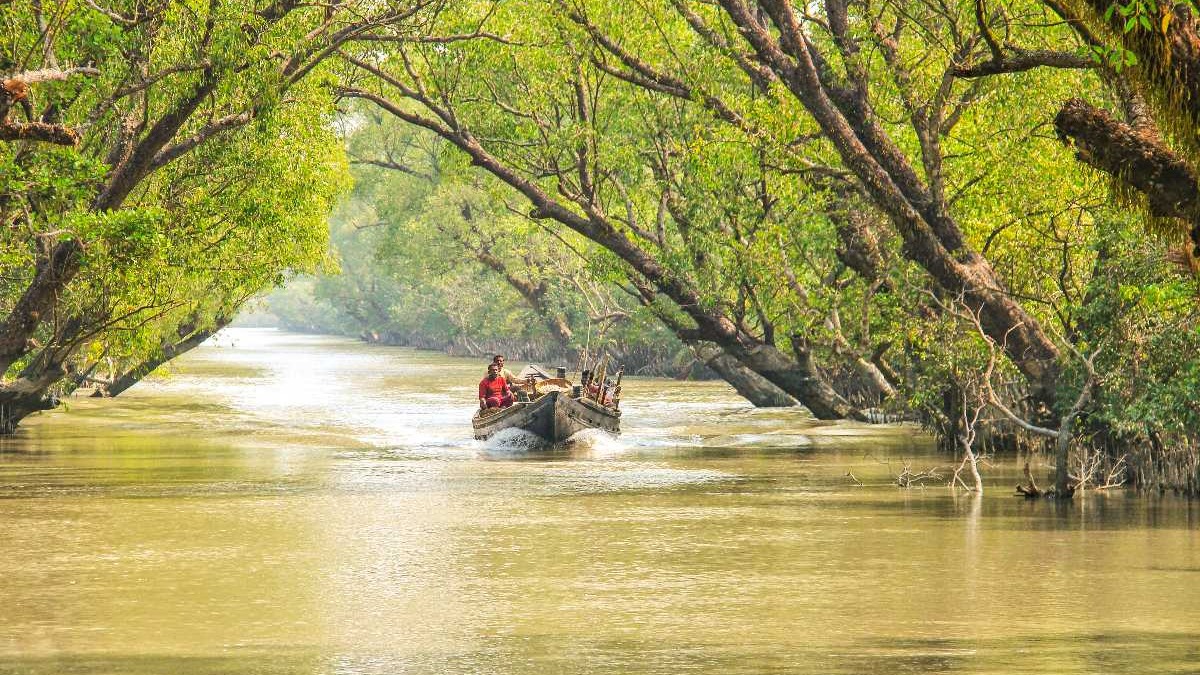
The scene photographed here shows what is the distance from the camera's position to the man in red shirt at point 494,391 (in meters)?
29.3

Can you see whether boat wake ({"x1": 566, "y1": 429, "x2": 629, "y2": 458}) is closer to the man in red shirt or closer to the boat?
the boat

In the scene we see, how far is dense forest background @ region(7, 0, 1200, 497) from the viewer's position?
17.8 metres

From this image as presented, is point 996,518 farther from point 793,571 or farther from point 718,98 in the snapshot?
point 718,98

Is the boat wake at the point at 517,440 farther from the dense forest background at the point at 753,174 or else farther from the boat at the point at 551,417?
the dense forest background at the point at 753,174

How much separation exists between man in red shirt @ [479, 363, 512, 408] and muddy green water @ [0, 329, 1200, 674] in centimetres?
162

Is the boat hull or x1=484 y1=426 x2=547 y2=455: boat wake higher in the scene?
the boat hull

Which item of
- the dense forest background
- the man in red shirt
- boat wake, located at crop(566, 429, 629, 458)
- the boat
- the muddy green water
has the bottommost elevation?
the muddy green water

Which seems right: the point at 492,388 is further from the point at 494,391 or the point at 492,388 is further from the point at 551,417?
the point at 551,417

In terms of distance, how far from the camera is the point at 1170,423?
17.9 m

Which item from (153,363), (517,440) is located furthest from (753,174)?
(153,363)

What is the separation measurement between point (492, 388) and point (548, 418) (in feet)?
6.19

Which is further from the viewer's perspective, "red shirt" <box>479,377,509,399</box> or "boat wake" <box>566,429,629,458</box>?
"red shirt" <box>479,377,509,399</box>

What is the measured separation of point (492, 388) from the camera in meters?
29.6

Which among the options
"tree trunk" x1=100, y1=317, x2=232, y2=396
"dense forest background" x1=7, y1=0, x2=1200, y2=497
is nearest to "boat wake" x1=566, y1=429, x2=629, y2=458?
"dense forest background" x1=7, y1=0, x2=1200, y2=497
